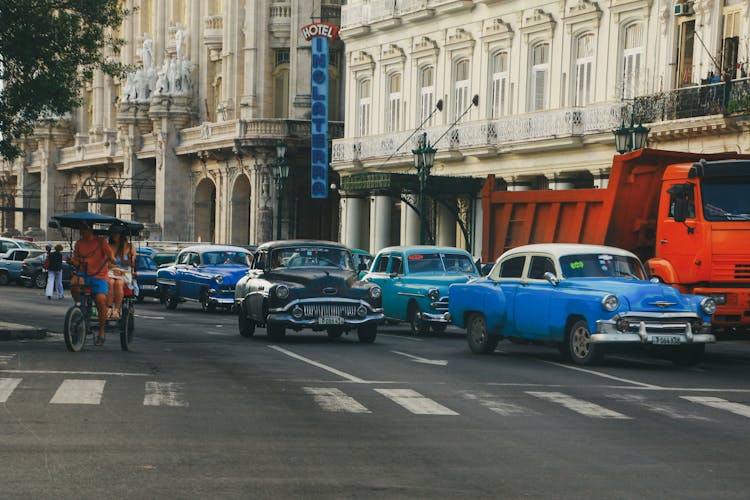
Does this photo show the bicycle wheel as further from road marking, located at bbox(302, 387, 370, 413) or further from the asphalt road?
road marking, located at bbox(302, 387, 370, 413)

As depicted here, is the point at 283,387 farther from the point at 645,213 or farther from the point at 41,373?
the point at 645,213

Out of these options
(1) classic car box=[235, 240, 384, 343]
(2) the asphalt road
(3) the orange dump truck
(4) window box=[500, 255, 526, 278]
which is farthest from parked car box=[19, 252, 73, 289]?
(4) window box=[500, 255, 526, 278]

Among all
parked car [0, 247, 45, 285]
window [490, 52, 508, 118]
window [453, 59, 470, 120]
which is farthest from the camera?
parked car [0, 247, 45, 285]

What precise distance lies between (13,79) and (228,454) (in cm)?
1959

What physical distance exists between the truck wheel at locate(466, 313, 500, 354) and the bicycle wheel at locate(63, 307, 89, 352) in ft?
19.6

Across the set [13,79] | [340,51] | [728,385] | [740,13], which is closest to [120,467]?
[728,385]

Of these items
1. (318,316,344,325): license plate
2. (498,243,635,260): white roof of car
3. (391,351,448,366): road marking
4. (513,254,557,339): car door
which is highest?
(498,243,635,260): white roof of car

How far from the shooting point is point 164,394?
49.4 ft

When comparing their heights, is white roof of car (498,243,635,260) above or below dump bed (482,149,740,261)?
below

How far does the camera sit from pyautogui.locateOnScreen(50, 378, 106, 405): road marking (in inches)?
557

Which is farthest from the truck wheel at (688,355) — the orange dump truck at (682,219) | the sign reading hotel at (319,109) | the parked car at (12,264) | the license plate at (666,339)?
the parked car at (12,264)

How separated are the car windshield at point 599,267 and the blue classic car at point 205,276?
16890 millimetres

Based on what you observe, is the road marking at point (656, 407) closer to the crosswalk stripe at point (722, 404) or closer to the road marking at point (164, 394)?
the crosswalk stripe at point (722, 404)

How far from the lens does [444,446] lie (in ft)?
38.1
